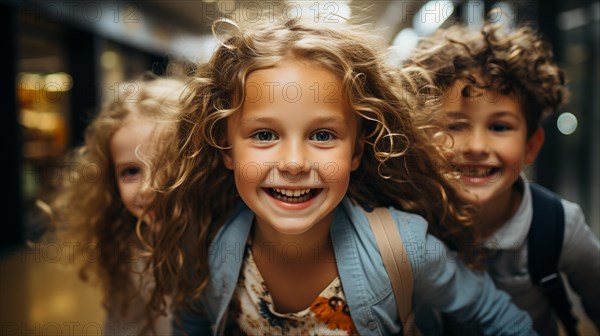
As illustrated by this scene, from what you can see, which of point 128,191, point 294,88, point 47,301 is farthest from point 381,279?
point 47,301

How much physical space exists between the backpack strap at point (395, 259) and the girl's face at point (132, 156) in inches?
22.9

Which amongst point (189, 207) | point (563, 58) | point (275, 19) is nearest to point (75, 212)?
point (189, 207)

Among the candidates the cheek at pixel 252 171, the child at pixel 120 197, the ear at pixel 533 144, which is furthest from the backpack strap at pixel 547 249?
the child at pixel 120 197

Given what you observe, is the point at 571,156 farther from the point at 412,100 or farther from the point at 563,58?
the point at 412,100

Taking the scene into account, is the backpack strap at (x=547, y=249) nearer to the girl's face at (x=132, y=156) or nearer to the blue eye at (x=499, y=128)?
the blue eye at (x=499, y=128)

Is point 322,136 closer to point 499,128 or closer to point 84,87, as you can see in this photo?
point 499,128

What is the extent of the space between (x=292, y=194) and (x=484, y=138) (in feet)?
1.53

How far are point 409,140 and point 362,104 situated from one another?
139 mm

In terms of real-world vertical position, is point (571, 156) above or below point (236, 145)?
below

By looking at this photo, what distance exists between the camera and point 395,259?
36.8 inches

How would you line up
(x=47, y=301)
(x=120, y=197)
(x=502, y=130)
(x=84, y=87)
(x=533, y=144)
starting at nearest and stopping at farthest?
1. (x=502, y=130)
2. (x=533, y=144)
3. (x=120, y=197)
4. (x=47, y=301)
5. (x=84, y=87)

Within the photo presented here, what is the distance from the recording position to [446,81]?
1.02m

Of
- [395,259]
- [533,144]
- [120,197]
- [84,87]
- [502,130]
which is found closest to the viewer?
[395,259]

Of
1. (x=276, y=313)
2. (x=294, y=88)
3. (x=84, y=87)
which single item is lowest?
(x=276, y=313)
